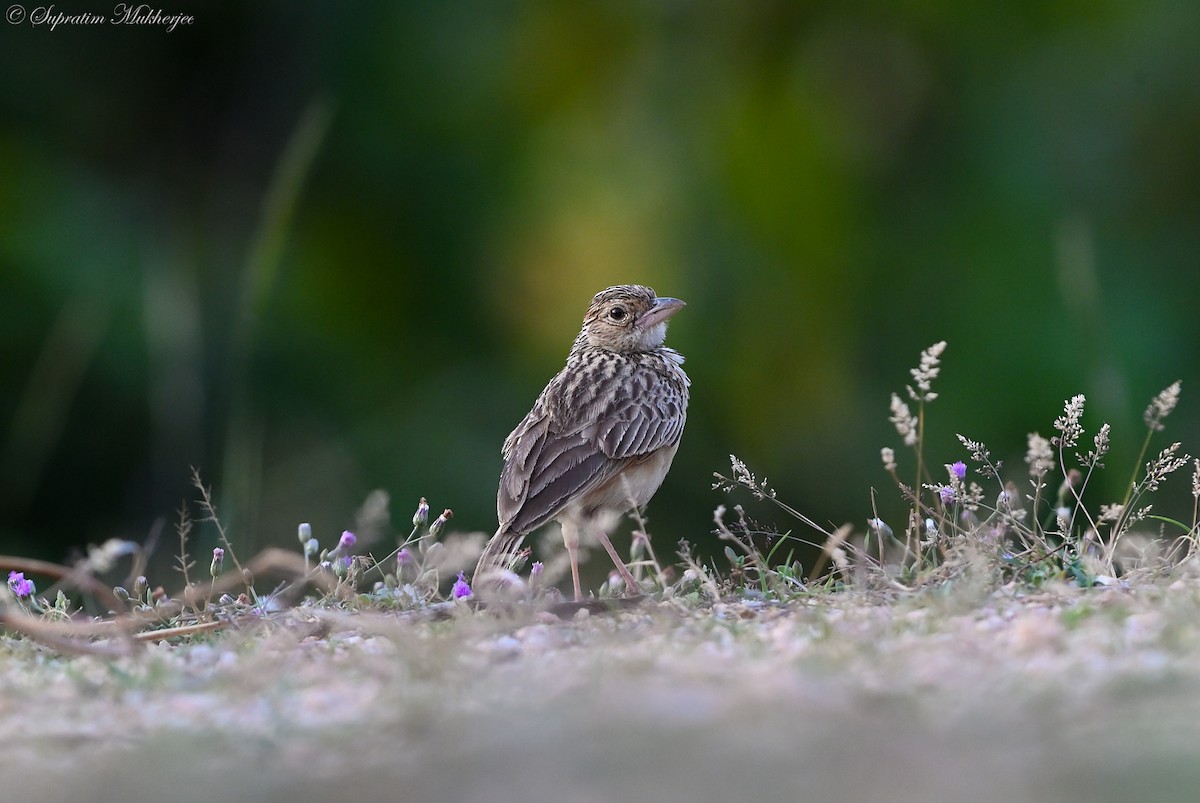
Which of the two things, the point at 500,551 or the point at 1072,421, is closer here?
the point at 1072,421

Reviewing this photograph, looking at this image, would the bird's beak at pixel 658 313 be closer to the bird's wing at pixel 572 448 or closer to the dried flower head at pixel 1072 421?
the bird's wing at pixel 572 448

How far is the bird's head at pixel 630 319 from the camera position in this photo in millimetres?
6957

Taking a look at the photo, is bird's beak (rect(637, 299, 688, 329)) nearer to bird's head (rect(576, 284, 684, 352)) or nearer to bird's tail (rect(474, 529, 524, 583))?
bird's head (rect(576, 284, 684, 352))

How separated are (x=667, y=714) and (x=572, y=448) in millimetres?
3152

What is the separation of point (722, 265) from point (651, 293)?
491cm

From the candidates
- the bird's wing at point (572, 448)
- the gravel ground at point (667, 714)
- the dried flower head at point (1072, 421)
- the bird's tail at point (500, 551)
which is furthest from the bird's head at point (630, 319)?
the gravel ground at point (667, 714)

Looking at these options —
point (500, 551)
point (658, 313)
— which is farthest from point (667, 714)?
point (658, 313)

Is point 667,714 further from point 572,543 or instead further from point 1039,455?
point 572,543

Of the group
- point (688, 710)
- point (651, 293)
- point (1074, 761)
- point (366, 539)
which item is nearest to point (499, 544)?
point (366, 539)

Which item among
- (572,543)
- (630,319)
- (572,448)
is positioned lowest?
(572,543)

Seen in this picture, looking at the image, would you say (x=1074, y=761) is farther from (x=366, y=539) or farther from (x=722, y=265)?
(x=722, y=265)

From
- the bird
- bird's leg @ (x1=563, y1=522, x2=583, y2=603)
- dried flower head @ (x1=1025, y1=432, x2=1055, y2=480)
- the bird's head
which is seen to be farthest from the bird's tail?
dried flower head @ (x1=1025, y1=432, x2=1055, y2=480)

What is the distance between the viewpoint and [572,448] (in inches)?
234

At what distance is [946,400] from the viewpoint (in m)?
10.7
